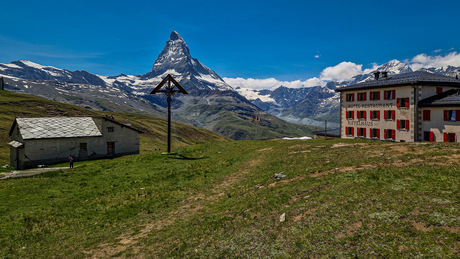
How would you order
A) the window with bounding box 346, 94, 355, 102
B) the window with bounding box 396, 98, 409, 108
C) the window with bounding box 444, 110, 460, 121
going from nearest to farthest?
1. the window with bounding box 444, 110, 460, 121
2. the window with bounding box 396, 98, 409, 108
3. the window with bounding box 346, 94, 355, 102

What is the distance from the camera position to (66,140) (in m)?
44.4

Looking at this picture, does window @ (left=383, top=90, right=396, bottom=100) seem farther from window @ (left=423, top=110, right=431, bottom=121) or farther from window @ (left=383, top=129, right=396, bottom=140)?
window @ (left=383, top=129, right=396, bottom=140)

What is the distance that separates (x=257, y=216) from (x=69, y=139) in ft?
145

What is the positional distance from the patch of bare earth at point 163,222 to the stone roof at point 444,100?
135 feet

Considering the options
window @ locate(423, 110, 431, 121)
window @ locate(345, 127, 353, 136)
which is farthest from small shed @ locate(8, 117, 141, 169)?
window @ locate(423, 110, 431, 121)

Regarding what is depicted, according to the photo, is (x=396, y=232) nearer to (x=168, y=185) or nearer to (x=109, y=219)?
(x=109, y=219)

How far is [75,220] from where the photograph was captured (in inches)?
659

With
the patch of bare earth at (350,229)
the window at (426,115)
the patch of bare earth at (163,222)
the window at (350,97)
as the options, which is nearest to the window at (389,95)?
the window at (426,115)

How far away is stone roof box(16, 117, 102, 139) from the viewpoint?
138 feet

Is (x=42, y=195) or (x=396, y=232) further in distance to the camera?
(x=42, y=195)

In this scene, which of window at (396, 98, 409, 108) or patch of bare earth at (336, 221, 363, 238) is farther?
window at (396, 98, 409, 108)

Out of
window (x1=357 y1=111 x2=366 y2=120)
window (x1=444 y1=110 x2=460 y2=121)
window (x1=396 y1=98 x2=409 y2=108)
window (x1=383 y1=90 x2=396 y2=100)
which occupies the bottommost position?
window (x1=444 y1=110 x2=460 y2=121)

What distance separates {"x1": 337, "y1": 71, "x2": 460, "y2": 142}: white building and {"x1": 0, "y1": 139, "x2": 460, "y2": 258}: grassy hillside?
27.1m

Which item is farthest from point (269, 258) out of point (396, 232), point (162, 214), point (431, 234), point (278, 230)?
point (162, 214)
